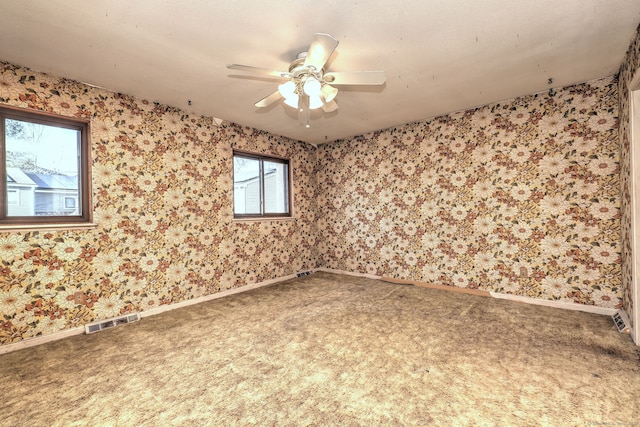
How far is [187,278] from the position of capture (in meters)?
3.25

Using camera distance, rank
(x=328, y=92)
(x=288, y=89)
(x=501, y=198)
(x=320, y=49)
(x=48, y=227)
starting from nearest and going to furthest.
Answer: (x=320, y=49) < (x=288, y=89) < (x=328, y=92) < (x=48, y=227) < (x=501, y=198)

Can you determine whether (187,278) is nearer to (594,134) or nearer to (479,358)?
(479,358)

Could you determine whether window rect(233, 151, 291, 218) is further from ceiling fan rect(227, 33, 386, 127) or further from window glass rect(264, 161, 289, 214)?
ceiling fan rect(227, 33, 386, 127)

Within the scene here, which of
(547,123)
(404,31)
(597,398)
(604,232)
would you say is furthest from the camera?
(547,123)

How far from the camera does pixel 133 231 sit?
2.85m

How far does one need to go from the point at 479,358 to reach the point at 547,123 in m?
2.60

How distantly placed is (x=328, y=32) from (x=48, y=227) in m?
2.75

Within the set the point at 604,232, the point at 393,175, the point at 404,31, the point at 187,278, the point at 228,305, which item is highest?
the point at 404,31

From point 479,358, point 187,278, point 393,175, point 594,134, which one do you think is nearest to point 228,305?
point 187,278

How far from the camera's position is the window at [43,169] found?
2.25 m

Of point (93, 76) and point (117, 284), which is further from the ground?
point (93, 76)

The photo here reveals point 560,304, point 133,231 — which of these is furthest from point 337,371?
point 560,304

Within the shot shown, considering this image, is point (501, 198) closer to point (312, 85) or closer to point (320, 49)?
point (312, 85)

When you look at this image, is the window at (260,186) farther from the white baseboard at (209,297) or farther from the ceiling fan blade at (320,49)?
the ceiling fan blade at (320,49)
